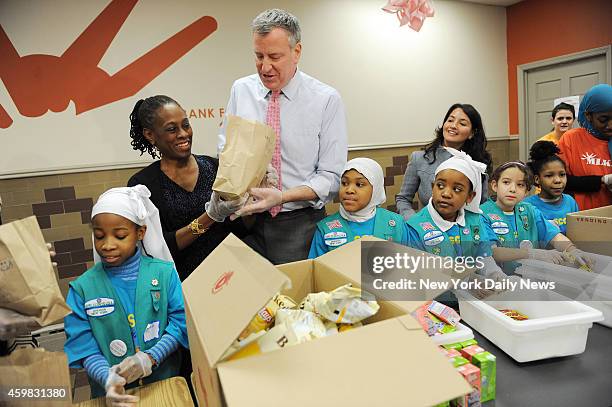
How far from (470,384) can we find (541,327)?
29 cm

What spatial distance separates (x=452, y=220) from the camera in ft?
6.36

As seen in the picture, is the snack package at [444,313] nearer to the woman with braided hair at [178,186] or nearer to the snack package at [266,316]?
the snack package at [266,316]

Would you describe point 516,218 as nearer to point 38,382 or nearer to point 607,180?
point 607,180

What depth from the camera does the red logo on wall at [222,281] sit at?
0.86m

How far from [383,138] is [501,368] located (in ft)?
12.6

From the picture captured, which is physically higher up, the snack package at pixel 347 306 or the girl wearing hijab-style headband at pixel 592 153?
the girl wearing hijab-style headband at pixel 592 153

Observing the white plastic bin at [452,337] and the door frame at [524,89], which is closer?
the white plastic bin at [452,337]

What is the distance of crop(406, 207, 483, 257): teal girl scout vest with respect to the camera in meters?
1.84

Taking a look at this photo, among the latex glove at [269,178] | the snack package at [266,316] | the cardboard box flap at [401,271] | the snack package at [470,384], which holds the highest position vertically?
the latex glove at [269,178]

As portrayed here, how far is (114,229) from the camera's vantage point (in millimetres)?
Answer: 1366

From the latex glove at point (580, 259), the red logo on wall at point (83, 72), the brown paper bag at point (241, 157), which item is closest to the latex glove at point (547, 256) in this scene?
the latex glove at point (580, 259)

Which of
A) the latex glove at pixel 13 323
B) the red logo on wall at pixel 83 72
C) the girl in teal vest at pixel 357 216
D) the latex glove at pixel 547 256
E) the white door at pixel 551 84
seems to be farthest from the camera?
the white door at pixel 551 84

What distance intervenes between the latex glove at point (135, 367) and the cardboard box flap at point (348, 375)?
0.65 meters

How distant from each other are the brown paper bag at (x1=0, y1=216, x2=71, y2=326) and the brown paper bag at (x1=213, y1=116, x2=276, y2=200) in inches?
21.6
